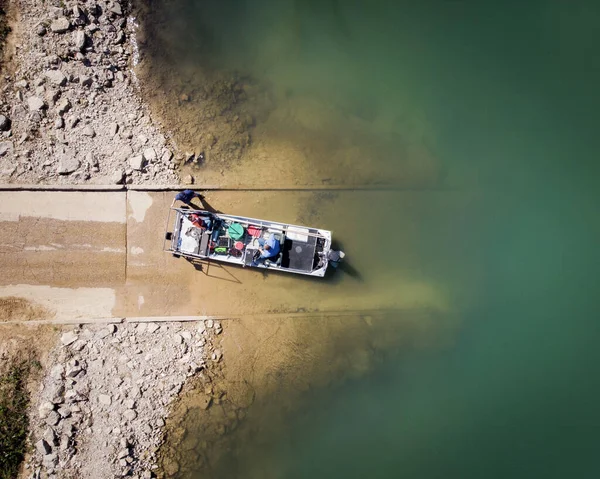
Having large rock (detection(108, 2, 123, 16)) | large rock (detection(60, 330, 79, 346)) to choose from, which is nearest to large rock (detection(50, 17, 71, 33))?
large rock (detection(108, 2, 123, 16))

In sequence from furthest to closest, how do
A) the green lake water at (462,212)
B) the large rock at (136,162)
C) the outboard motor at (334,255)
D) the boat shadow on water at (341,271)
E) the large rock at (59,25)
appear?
the boat shadow on water at (341,271) < the green lake water at (462,212) < the large rock at (136,162) < the large rock at (59,25) < the outboard motor at (334,255)

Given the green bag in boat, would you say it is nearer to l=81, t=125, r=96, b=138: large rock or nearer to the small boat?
the small boat

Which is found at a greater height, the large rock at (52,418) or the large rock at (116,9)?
the large rock at (116,9)

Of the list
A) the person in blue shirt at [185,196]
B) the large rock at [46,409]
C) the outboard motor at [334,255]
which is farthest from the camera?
the outboard motor at [334,255]

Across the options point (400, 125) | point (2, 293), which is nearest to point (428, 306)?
point (400, 125)

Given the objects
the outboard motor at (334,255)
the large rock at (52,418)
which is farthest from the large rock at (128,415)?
the outboard motor at (334,255)

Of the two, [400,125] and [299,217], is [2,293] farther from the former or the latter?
[400,125]

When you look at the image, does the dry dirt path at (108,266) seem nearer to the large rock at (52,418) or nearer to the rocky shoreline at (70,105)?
the rocky shoreline at (70,105)
